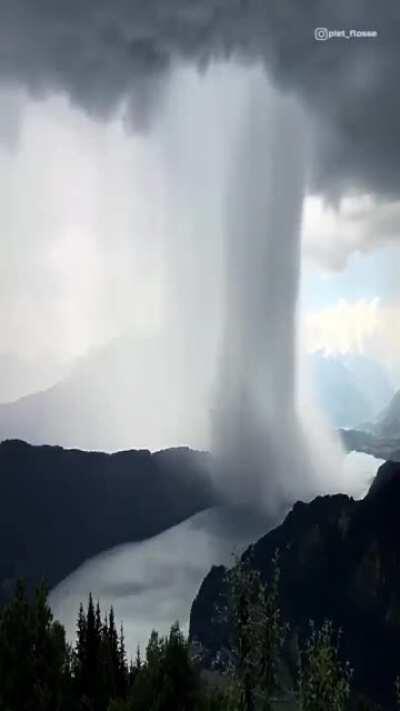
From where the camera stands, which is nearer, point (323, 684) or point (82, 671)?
point (323, 684)

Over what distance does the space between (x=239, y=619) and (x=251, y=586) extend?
3233 millimetres

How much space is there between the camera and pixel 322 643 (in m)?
57.8

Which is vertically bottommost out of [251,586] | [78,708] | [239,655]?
[78,708]

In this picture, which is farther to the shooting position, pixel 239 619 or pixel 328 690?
pixel 239 619

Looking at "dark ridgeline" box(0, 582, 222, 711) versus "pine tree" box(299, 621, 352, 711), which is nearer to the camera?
"pine tree" box(299, 621, 352, 711)

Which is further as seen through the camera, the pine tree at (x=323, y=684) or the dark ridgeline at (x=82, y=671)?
the dark ridgeline at (x=82, y=671)

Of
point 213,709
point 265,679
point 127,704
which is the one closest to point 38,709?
point 127,704

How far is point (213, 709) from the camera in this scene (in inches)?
2082

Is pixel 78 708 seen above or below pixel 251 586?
below

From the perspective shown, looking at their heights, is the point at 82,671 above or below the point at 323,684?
above

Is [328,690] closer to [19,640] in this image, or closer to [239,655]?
[239,655]

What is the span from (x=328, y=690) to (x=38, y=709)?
25161mm

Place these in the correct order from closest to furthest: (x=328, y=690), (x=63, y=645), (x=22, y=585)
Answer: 1. (x=328, y=690)
2. (x=63, y=645)
3. (x=22, y=585)

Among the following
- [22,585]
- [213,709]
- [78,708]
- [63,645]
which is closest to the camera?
[213,709]
